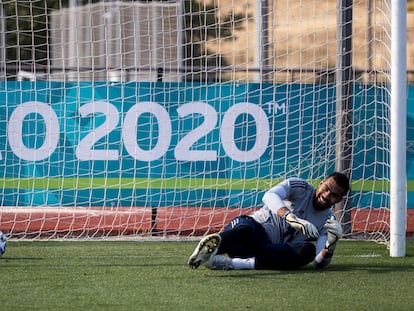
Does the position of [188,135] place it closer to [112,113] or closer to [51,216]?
[112,113]

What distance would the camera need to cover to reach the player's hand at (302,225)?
7.25 meters

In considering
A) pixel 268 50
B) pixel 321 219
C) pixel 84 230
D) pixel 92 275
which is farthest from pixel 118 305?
pixel 268 50

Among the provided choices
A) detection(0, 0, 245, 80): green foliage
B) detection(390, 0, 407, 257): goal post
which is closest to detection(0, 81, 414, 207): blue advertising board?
detection(0, 0, 245, 80): green foliage

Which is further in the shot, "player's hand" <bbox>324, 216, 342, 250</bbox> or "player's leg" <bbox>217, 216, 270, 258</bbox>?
"player's leg" <bbox>217, 216, 270, 258</bbox>

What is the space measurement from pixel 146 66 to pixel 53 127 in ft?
3.95

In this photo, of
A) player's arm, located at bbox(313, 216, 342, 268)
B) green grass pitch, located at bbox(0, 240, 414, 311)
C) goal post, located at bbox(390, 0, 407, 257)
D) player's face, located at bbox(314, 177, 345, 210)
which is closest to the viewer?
green grass pitch, located at bbox(0, 240, 414, 311)

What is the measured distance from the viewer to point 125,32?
11.2 m

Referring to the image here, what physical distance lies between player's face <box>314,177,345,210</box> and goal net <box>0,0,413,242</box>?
2.92 m

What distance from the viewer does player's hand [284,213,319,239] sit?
725 cm

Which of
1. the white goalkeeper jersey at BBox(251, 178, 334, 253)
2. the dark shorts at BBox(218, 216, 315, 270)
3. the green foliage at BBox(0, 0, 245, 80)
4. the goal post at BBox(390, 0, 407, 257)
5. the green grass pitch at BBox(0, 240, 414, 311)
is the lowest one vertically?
the green grass pitch at BBox(0, 240, 414, 311)

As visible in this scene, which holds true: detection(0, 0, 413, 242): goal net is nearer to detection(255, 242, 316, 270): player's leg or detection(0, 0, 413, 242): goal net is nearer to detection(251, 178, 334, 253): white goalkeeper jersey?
detection(251, 178, 334, 253): white goalkeeper jersey

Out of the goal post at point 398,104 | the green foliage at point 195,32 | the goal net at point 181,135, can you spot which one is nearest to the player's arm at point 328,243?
Result: the goal post at point 398,104

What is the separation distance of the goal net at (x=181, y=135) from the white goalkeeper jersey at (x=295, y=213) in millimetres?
2715

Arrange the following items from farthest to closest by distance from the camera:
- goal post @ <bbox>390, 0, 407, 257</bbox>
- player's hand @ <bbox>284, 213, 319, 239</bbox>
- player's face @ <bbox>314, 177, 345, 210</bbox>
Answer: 1. goal post @ <bbox>390, 0, 407, 257</bbox>
2. player's face @ <bbox>314, 177, 345, 210</bbox>
3. player's hand @ <bbox>284, 213, 319, 239</bbox>
